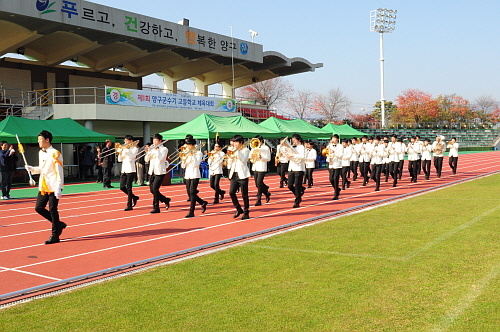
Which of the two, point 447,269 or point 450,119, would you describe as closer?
point 447,269

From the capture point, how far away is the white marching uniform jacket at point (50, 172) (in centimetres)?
884

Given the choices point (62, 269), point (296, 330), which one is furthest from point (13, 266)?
point (296, 330)

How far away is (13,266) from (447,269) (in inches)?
238

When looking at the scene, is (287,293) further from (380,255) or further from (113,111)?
(113,111)

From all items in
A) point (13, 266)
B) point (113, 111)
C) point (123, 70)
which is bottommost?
point (13, 266)

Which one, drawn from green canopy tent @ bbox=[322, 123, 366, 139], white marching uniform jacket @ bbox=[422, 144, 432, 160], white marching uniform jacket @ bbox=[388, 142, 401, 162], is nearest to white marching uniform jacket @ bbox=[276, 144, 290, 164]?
white marching uniform jacket @ bbox=[388, 142, 401, 162]

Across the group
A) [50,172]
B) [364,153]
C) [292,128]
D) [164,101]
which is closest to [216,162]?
[50,172]

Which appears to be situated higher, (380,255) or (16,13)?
(16,13)

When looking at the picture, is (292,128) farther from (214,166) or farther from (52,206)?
(52,206)

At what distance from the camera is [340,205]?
1359 cm

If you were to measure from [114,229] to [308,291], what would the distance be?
6160 mm

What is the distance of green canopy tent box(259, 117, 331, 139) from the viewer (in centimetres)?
2843

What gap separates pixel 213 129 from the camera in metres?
23.9

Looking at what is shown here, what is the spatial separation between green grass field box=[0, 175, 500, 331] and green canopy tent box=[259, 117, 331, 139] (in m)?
20.1
